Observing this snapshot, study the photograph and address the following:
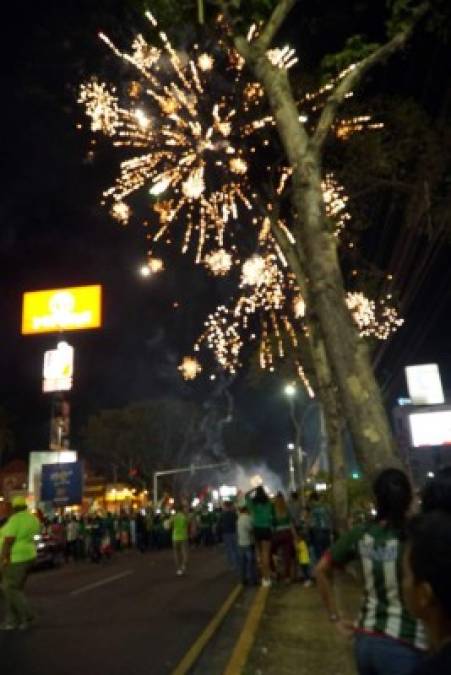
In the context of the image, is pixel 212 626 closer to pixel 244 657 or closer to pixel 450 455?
pixel 244 657

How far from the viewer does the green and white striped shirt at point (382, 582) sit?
3168 millimetres

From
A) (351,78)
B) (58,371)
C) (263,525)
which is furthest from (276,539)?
(58,371)

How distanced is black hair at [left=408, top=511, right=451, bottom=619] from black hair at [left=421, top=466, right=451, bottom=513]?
149cm

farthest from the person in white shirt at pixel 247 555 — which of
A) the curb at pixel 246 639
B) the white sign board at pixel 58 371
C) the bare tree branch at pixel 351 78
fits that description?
the white sign board at pixel 58 371

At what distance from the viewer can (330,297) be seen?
18.8 feet

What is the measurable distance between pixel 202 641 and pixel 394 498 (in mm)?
5524

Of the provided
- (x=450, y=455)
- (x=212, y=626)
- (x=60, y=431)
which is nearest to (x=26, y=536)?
(x=212, y=626)

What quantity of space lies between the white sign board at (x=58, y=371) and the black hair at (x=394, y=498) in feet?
105

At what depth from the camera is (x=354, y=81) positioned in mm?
6801

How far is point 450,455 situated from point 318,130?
194ft

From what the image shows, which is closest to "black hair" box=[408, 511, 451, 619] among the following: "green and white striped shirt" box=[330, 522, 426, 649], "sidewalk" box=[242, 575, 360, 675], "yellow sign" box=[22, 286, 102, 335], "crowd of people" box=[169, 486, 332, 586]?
"green and white striped shirt" box=[330, 522, 426, 649]

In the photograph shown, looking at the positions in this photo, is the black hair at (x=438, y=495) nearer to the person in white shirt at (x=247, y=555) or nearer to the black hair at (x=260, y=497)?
the black hair at (x=260, y=497)

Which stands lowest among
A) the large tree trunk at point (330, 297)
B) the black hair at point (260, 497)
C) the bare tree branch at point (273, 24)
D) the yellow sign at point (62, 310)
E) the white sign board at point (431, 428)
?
the black hair at point (260, 497)

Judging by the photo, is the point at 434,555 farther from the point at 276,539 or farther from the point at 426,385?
the point at 426,385
